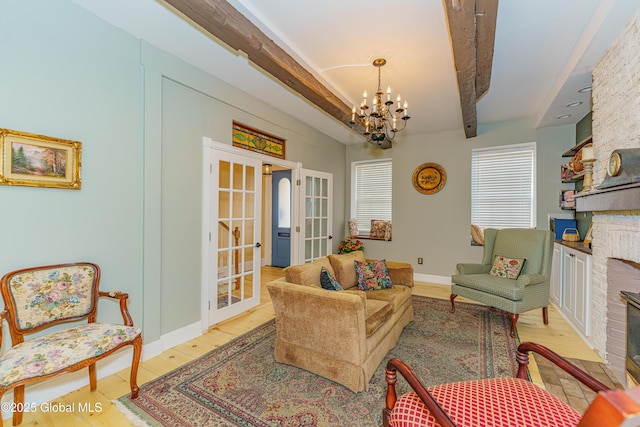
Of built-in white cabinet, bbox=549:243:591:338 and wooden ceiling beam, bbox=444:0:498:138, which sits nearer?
wooden ceiling beam, bbox=444:0:498:138

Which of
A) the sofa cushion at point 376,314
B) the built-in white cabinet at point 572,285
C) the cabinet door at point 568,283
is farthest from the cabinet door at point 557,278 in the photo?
the sofa cushion at point 376,314

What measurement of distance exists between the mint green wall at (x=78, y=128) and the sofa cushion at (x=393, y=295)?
2178mm

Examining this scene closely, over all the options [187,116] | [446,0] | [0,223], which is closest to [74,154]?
[0,223]

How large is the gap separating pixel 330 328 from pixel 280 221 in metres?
4.30

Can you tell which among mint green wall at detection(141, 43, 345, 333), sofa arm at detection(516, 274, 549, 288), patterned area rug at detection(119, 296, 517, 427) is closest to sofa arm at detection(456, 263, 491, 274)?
sofa arm at detection(516, 274, 549, 288)

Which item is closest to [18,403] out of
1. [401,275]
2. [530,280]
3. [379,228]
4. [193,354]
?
[193,354]

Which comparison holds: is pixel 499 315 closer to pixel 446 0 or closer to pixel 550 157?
pixel 550 157

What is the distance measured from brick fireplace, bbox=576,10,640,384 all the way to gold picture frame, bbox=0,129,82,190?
3799 mm

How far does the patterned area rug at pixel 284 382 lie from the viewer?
5.80 feet

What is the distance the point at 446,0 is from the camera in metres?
1.71

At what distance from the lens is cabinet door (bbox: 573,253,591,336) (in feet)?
9.04

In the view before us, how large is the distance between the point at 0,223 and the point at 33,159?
45cm

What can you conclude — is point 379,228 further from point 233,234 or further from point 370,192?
point 233,234

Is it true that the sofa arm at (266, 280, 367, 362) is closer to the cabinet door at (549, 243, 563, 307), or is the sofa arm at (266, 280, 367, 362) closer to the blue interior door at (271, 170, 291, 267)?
the cabinet door at (549, 243, 563, 307)
